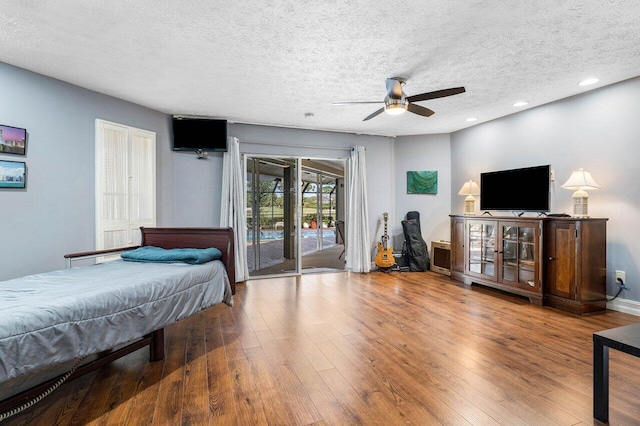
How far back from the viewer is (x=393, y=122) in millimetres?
4840

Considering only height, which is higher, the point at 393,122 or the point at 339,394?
the point at 393,122

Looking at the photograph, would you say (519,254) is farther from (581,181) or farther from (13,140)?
(13,140)

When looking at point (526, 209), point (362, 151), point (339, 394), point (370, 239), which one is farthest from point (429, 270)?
point (339, 394)

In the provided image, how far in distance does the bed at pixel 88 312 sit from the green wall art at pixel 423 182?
159 inches

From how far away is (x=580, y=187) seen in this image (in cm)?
344

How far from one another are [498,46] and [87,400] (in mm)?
3849

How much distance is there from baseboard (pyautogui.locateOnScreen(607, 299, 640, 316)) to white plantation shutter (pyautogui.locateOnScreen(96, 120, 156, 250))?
5.55m

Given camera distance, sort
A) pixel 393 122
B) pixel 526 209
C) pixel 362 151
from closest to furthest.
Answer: pixel 526 209 < pixel 393 122 < pixel 362 151

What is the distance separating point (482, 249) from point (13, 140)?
5414mm

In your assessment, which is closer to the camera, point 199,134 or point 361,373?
point 361,373

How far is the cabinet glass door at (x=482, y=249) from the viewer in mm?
4180

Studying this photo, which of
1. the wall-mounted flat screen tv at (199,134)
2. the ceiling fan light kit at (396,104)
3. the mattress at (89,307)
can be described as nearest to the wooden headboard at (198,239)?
the mattress at (89,307)

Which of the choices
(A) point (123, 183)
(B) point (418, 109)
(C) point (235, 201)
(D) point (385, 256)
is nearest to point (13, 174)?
(A) point (123, 183)

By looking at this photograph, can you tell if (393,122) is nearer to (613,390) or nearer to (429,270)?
(429,270)
